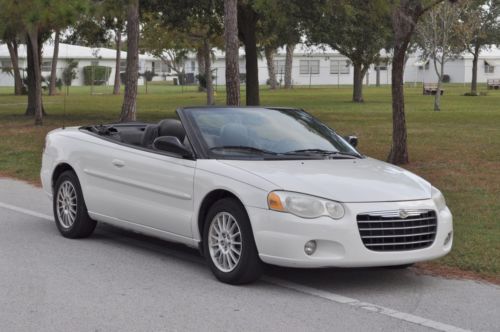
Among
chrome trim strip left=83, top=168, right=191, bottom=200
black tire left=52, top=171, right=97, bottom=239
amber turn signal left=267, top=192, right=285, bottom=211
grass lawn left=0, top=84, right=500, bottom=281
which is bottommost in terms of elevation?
grass lawn left=0, top=84, right=500, bottom=281

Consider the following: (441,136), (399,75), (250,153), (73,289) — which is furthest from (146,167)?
(441,136)

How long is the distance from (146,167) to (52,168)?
72.6 inches

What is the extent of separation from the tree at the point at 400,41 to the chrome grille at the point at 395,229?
8.53 metres

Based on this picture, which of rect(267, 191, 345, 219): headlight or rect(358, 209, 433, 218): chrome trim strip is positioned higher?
rect(267, 191, 345, 219): headlight

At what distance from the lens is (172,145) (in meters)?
7.64

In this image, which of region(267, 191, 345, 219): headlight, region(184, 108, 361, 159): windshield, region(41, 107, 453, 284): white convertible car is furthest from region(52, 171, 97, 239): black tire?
region(267, 191, 345, 219): headlight

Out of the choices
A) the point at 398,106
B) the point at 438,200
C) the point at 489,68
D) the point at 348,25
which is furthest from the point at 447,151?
the point at 489,68

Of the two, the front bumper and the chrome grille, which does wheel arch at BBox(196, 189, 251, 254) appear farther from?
the chrome grille

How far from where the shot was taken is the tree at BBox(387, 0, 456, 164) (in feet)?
48.7

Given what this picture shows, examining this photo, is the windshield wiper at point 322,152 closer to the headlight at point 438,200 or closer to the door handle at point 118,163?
the headlight at point 438,200

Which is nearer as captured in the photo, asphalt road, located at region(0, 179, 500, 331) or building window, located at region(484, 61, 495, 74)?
asphalt road, located at region(0, 179, 500, 331)

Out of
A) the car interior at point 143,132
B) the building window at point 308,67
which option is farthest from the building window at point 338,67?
the car interior at point 143,132

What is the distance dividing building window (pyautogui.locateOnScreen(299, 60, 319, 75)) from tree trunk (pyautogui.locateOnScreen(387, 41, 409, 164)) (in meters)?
76.6

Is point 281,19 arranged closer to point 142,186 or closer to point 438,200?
point 142,186
